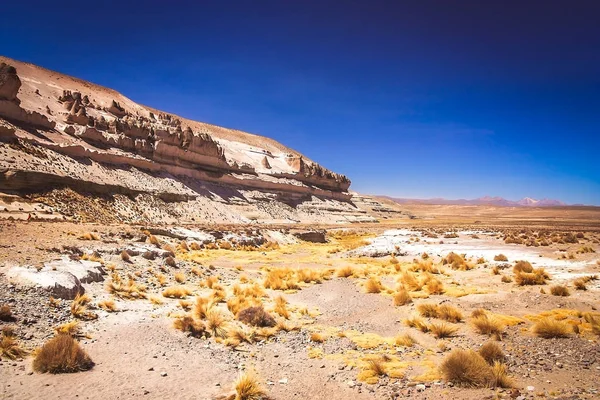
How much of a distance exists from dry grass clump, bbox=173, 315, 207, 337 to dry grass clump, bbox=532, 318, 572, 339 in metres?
7.35

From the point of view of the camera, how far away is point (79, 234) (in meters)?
17.9

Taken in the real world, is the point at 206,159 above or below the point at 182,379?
above

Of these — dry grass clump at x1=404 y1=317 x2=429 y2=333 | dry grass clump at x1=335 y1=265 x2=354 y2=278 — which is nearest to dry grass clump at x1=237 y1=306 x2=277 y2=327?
dry grass clump at x1=404 y1=317 x2=429 y2=333

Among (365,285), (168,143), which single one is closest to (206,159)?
(168,143)

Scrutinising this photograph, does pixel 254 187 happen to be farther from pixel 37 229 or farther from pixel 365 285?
pixel 365 285

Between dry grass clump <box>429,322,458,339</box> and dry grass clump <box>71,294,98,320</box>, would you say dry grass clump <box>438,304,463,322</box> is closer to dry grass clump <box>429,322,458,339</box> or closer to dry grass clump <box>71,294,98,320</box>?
dry grass clump <box>429,322,458,339</box>

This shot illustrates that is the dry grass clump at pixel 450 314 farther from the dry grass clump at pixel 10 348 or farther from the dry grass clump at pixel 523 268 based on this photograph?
the dry grass clump at pixel 10 348

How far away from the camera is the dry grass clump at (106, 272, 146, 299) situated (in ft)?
35.1

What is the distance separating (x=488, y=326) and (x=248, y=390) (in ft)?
18.5

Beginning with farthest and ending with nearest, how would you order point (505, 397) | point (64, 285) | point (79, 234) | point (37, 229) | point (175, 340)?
point (79, 234)
point (37, 229)
point (64, 285)
point (175, 340)
point (505, 397)

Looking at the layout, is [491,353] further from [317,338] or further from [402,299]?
[402,299]

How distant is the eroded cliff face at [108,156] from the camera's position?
1163 inches

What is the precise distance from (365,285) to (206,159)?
142 feet

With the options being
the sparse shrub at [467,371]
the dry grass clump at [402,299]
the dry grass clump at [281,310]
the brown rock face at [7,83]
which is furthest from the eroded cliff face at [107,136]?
the sparse shrub at [467,371]
